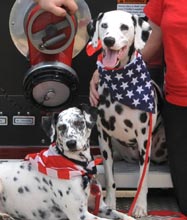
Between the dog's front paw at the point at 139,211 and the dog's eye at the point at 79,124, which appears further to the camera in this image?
the dog's front paw at the point at 139,211

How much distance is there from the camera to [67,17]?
12.0 ft

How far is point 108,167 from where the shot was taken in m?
3.83

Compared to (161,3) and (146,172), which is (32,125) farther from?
(161,3)

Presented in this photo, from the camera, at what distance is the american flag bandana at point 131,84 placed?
3.56m

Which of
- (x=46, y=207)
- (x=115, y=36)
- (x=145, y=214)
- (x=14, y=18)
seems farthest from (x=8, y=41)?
(x=145, y=214)

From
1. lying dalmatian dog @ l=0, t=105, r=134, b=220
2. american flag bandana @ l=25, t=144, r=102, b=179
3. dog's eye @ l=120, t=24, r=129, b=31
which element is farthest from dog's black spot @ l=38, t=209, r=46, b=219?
dog's eye @ l=120, t=24, r=129, b=31

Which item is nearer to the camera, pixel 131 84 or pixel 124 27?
pixel 124 27

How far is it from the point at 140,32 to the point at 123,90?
13.4 inches

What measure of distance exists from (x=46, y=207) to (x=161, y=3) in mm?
1359

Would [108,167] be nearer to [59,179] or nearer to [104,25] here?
[59,179]

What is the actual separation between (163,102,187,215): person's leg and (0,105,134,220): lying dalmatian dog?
0.45 meters

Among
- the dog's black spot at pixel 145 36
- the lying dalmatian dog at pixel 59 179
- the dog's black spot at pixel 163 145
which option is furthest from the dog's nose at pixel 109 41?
the dog's black spot at pixel 163 145

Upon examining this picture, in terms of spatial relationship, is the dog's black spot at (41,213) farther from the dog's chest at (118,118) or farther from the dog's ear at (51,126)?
the dog's chest at (118,118)

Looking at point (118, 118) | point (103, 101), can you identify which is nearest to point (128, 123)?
point (118, 118)
